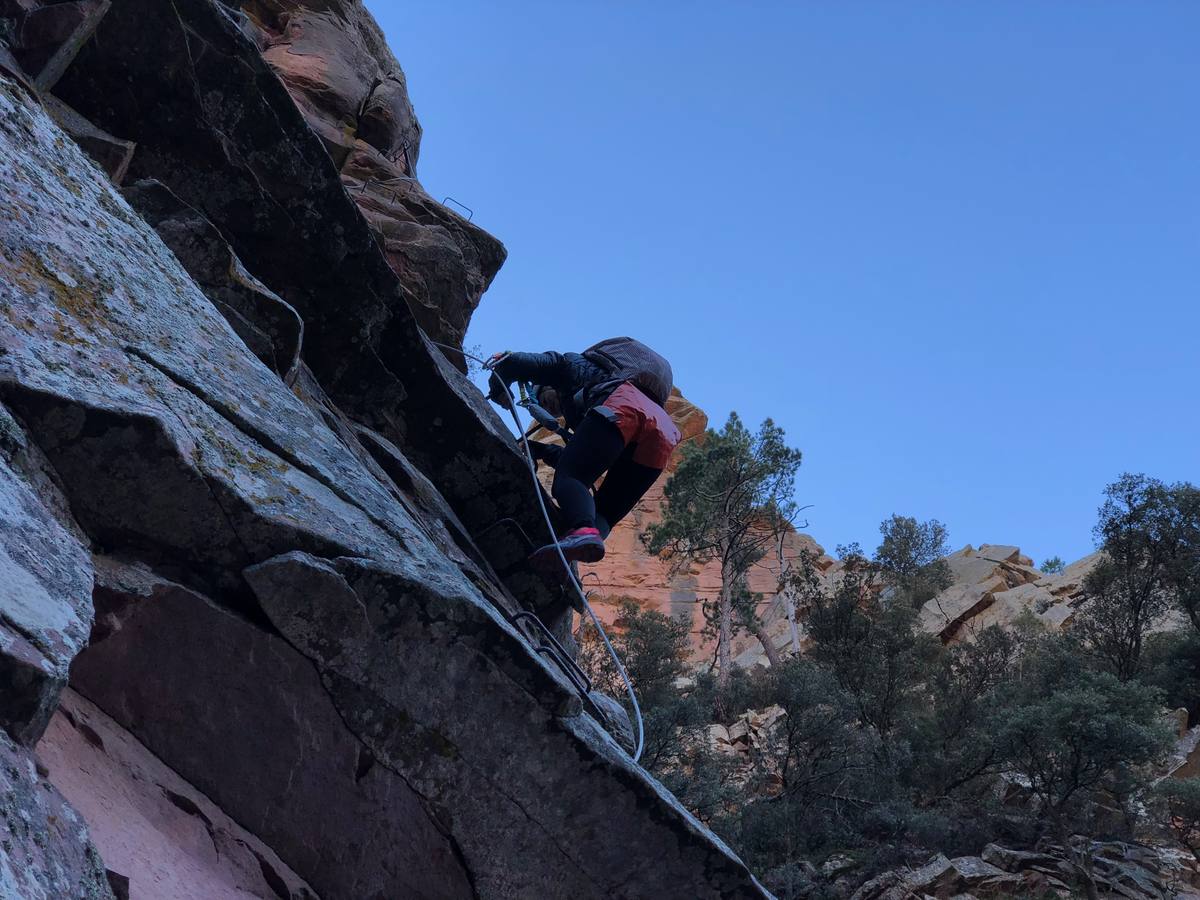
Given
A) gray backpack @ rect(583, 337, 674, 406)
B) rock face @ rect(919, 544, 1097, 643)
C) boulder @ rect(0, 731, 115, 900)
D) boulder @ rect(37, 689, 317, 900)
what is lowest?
boulder @ rect(37, 689, 317, 900)

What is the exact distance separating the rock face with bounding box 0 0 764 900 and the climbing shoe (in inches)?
77.2

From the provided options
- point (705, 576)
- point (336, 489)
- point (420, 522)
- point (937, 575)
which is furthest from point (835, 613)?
point (705, 576)

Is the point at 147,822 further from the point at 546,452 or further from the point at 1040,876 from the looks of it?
the point at 1040,876

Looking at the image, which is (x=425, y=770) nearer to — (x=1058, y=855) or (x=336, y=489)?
(x=336, y=489)

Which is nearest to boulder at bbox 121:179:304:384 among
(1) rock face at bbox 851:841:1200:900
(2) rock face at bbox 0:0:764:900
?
(2) rock face at bbox 0:0:764:900

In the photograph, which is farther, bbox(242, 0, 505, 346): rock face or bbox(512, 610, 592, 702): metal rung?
bbox(242, 0, 505, 346): rock face

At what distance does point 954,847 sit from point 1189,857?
107 inches

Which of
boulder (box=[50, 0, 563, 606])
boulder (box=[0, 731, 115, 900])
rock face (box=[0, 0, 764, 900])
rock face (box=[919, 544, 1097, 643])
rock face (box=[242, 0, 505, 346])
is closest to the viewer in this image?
boulder (box=[0, 731, 115, 900])

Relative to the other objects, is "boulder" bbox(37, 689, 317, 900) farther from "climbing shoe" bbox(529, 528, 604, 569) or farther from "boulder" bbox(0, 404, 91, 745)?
"climbing shoe" bbox(529, 528, 604, 569)

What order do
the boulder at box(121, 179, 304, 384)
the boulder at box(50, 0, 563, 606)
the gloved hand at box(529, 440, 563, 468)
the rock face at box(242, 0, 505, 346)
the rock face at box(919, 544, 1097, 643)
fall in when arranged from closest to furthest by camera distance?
the boulder at box(121, 179, 304, 384)
the boulder at box(50, 0, 563, 606)
the gloved hand at box(529, 440, 563, 468)
the rock face at box(242, 0, 505, 346)
the rock face at box(919, 544, 1097, 643)

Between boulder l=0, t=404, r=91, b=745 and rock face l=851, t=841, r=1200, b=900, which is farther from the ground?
rock face l=851, t=841, r=1200, b=900

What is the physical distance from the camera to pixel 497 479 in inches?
279

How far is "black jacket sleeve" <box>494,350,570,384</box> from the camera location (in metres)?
7.66

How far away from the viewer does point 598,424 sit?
6848 millimetres
